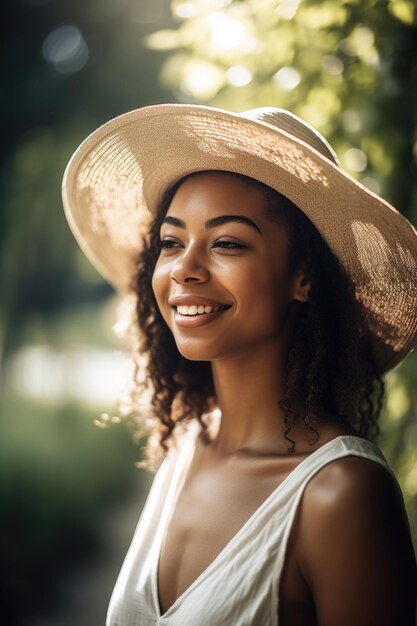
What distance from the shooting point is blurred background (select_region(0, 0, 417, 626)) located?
7.95ft

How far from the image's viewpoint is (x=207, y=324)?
1.87 m

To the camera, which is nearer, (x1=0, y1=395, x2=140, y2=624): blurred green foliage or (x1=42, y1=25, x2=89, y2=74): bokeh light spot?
(x1=0, y1=395, x2=140, y2=624): blurred green foliage

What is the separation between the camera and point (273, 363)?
1.98m

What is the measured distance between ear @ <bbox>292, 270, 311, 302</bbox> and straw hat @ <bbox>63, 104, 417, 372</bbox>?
0.34ft

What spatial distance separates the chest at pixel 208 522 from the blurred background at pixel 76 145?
0.73 m

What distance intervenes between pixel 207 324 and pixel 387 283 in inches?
18.3

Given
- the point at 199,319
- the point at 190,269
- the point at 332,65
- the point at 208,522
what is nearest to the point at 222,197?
the point at 190,269

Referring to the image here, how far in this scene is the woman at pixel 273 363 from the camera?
158 centimetres

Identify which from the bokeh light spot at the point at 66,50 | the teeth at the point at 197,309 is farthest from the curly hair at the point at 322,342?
the bokeh light spot at the point at 66,50

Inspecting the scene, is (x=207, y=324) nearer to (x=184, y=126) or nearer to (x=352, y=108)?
(x=184, y=126)

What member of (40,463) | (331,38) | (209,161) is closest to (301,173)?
(209,161)

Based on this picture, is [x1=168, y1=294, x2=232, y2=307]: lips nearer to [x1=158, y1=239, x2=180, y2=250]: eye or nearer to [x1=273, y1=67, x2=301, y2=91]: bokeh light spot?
[x1=158, y1=239, x2=180, y2=250]: eye

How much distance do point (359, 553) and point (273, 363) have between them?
1.91 ft

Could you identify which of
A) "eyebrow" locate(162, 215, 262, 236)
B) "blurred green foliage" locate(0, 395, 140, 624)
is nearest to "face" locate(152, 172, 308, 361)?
"eyebrow" locate(162, 215, 262, 236)
